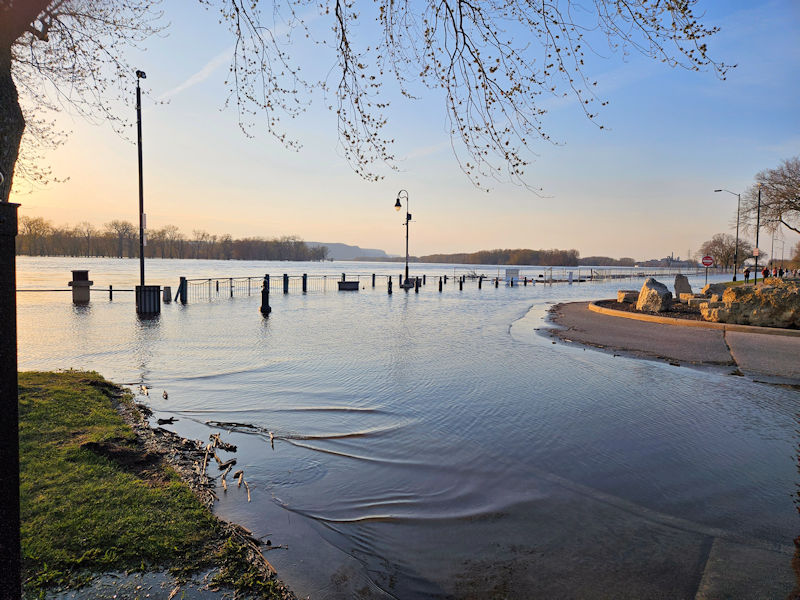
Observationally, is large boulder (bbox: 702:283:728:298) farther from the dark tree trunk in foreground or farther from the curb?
the dark tree trunk in foreground

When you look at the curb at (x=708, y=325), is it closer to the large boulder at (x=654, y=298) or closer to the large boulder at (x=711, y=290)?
the large boulder at (x=654, y=298)

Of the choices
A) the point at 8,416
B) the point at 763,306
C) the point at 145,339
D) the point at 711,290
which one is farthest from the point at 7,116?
the point at 711,290

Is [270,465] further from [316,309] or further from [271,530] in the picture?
[316,309]

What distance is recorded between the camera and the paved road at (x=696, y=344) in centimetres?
1036

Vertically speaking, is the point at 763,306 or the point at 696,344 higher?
the point at 763,306

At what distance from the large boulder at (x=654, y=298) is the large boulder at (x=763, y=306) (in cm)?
344

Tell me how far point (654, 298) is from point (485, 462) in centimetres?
1781

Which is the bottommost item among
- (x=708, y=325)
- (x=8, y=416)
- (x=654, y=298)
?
(x=708, y=325)

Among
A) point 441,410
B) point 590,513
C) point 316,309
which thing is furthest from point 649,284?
point 590,513

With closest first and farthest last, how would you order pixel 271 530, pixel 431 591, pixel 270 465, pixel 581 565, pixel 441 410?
pixel 431 591
pixel 581 565
pixel 271 530
pixel 270 465
pixel 441 410

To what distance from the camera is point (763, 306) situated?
15.0 metres

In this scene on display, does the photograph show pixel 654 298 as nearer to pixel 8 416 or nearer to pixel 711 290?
pixel 711 290

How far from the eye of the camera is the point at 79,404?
6230mm

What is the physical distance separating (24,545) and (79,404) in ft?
11.4
